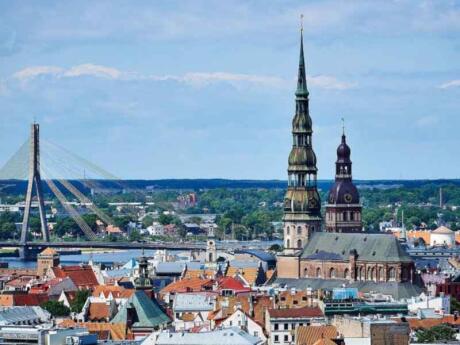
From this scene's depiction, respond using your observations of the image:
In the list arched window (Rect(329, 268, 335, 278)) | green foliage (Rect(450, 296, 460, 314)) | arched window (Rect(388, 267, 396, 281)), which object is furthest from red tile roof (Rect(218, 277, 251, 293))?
green foliage (Rect(450, 296, 460, 314))

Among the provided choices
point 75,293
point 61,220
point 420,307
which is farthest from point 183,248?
point 420,307

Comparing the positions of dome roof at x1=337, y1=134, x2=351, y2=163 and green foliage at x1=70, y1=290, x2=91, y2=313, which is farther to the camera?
dome roof at x1=337, y1=134, x2=351, y2=163

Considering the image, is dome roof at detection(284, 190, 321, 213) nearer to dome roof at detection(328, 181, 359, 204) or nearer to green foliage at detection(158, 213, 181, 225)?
dome roof at detection(328, 181, 359, 204)

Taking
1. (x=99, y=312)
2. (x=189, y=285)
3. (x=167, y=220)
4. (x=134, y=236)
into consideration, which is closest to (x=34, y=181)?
(x=134, y=236)

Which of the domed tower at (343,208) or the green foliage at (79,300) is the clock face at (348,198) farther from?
the green foliage at (79,300)

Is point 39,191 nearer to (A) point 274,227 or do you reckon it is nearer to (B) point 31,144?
(B) point 31,144

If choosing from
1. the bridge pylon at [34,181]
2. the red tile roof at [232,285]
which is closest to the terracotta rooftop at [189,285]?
the red tile roof at [232,285]
